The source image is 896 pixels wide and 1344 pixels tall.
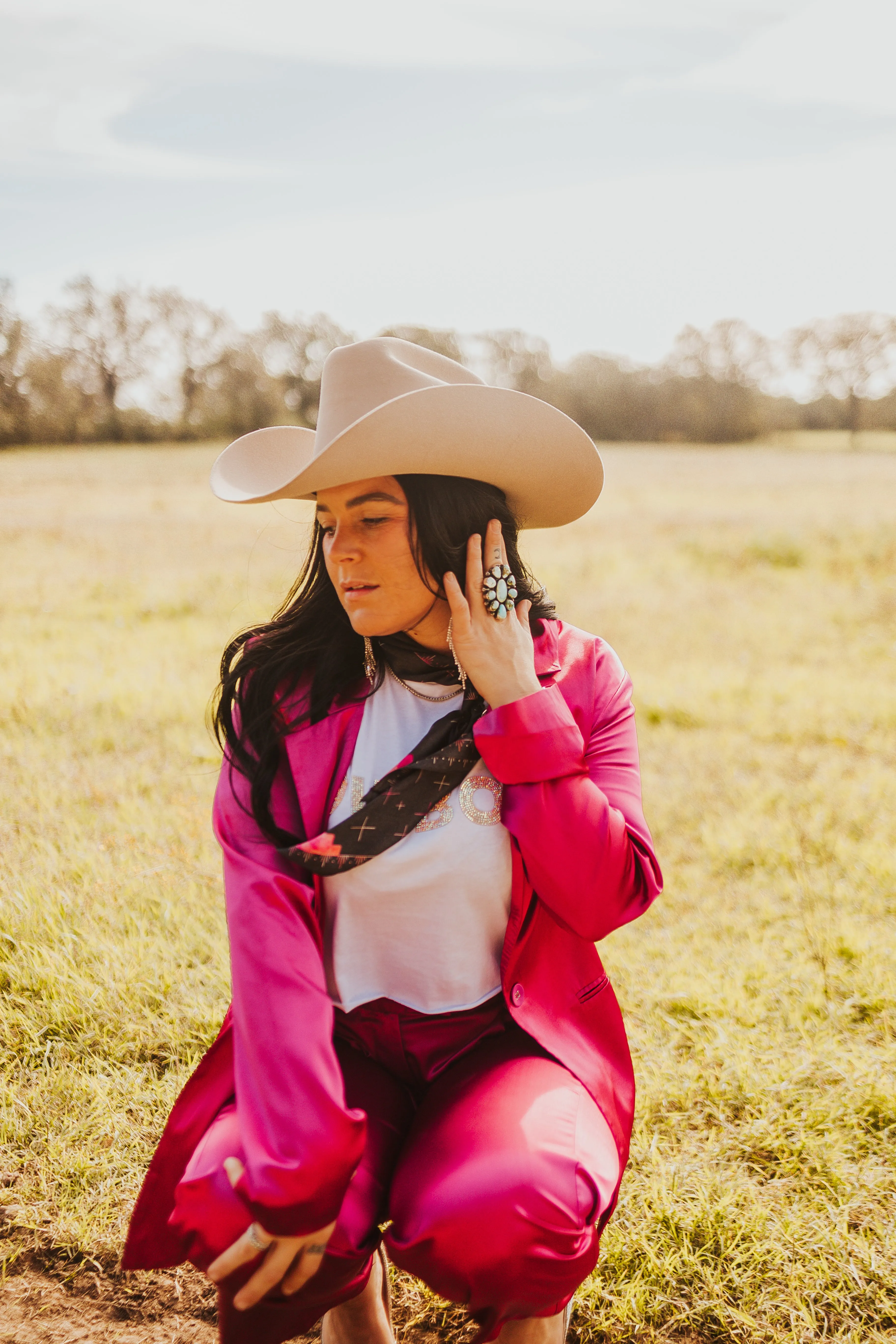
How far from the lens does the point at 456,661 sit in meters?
2.06

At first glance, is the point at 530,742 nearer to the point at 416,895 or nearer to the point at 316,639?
the point at 416,895

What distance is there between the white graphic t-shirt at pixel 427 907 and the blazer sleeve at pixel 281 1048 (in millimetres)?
104

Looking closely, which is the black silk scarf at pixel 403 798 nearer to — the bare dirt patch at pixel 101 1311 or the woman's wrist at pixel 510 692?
the woman's wrist at pixel 510 692

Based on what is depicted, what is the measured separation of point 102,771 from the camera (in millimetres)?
4906

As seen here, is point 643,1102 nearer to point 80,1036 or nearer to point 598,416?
point 80,1036

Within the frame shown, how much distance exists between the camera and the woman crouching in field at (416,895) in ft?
5.14

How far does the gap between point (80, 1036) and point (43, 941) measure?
0.49 meters

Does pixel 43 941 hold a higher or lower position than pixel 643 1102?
higher

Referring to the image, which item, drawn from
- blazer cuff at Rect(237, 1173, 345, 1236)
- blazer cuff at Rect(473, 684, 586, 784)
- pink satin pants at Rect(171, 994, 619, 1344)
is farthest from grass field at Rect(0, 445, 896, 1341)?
blazer cuff at Rect(473, 684, 586, 784)

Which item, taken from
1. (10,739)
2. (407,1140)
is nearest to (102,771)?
(10,739)

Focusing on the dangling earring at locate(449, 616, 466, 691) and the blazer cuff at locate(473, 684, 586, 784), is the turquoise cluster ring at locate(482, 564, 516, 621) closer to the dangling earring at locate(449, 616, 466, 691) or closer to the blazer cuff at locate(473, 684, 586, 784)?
the dangling earring at locate(449, 616, 466, 691)

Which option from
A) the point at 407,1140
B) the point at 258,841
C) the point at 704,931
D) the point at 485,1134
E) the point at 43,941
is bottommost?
the point at 704,931

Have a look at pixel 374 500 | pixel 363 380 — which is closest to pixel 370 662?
pixel 374 500

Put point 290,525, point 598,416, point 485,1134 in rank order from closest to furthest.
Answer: point 485,1134, point 290,525, point 598,416
